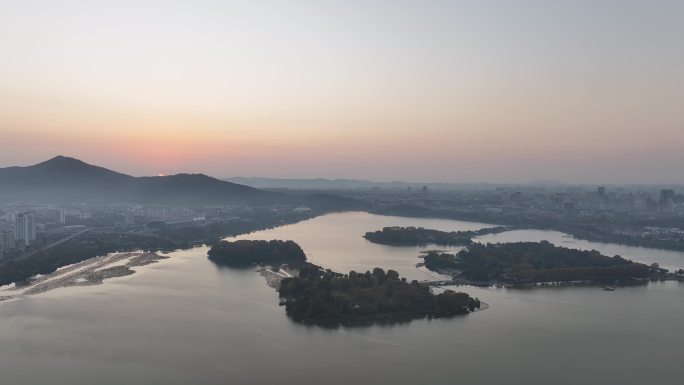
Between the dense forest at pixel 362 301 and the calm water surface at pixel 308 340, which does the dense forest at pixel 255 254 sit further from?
the dense forest at pixel 362 301

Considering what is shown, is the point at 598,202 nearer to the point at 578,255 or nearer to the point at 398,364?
the point at 578,255

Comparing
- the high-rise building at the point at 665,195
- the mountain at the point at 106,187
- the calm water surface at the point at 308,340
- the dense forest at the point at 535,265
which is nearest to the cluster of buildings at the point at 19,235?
the calm water surface at the point at 308,340

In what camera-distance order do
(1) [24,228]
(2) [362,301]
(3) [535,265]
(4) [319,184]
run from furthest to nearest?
(4) [319,184]
(1) [24,228]
(3) [535,265]
(2) [362,301]

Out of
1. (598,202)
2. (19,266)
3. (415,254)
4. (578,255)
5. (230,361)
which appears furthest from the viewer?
(598,202)

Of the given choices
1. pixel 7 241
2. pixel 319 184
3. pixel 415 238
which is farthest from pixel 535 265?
pixel 319 184

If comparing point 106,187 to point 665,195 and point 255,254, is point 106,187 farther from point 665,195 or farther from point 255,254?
point 665,195

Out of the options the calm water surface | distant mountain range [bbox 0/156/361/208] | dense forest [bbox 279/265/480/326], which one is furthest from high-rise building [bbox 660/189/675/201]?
dense forest [bbox 279/265/480/326]

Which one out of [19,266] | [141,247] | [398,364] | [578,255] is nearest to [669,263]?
[578,255]
